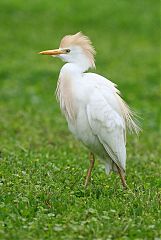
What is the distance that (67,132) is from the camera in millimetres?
12477

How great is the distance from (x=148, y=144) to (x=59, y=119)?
7.97 ft

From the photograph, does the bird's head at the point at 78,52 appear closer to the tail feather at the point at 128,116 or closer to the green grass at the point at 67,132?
the tail feather at the point at 128,116

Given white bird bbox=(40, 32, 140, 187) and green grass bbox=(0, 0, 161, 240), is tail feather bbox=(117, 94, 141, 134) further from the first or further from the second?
green grass bbox=(0, 0, 161, 240)

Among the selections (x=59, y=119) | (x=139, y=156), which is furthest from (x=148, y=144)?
(x=59, y=119)

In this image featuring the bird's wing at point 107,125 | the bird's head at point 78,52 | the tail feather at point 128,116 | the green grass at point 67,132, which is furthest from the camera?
the bird's head at point 78,52

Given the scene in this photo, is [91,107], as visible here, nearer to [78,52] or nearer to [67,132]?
[78,52]

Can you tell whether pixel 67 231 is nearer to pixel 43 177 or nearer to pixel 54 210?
pixel 54 210

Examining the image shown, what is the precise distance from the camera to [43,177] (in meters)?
7.97

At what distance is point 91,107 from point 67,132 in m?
4.86

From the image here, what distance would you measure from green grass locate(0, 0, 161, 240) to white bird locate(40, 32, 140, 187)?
18.0 inches

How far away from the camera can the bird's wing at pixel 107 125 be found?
25.1 feet

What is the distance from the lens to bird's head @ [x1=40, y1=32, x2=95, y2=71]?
317 inches

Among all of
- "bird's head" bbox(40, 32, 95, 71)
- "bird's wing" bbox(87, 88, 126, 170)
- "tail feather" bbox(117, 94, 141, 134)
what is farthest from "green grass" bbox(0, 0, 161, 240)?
"bird's head" bbox(40, 32, 95, 71)

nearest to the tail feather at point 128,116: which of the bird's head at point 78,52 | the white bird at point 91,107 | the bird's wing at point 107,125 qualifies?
the white bird at point 91,107
